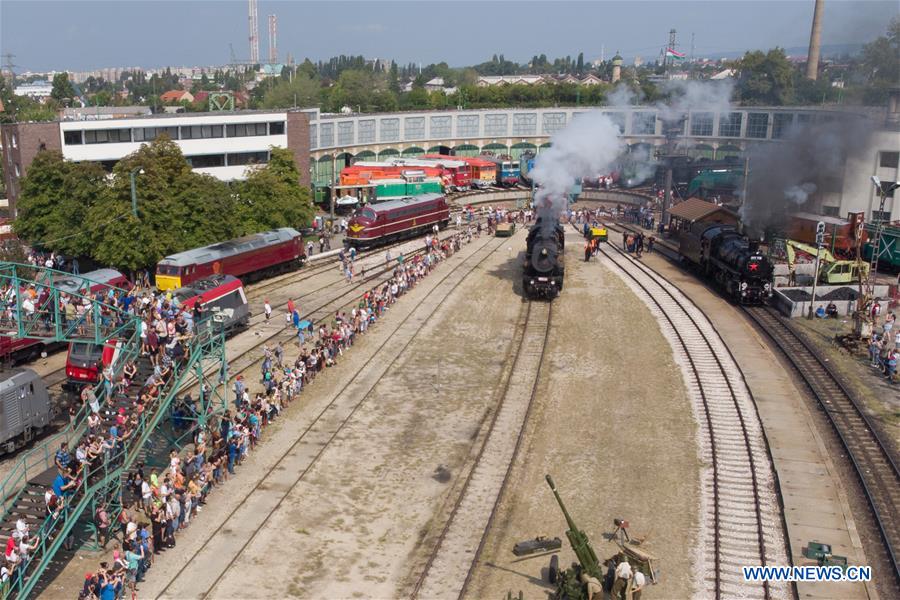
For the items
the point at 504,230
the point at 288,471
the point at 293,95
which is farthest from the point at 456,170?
the point at 288,471

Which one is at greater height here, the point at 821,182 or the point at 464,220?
the point at 821,182

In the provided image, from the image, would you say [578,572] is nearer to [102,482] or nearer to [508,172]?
[102,482]

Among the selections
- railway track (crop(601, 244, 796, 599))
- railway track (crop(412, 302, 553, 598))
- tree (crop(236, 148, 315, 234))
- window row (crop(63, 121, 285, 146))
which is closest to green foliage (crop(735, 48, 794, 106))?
window row (crop(63, 121, 285, 146))

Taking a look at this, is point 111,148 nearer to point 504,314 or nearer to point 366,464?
point 504,314

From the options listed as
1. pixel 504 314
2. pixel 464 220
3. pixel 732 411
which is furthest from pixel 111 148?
pixel 732 411

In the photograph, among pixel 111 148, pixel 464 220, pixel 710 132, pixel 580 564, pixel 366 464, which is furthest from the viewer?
pixel 710 132

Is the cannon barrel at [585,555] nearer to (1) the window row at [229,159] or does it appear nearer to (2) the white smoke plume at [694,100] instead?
(1) the window row at [229,159]

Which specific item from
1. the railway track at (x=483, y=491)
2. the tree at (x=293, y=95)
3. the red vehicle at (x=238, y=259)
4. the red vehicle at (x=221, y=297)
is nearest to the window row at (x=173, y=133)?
the red vehicle at (x=238, y=259)
